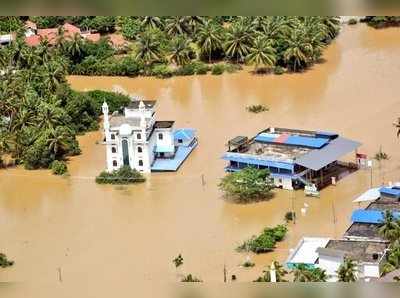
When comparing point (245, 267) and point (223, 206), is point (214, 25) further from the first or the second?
point (245, 267)

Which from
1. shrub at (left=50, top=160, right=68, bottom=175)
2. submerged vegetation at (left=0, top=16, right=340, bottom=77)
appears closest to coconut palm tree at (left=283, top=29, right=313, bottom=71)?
submerged vegetation at (left=0, top=16, right=340, bottom=77)

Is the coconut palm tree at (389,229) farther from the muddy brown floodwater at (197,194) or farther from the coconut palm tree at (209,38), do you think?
the coconut palm tree at (209,38)

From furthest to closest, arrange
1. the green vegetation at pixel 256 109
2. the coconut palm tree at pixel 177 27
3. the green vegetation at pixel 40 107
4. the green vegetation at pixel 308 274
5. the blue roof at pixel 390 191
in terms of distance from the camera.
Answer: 1. the coconut palm tree at pixel 177 27
2. the green vegetation at pixel 256 109
3. the green vegetation at pixel 40 107
4. the blue roof at pixel 390 191
5. the green vegetation at pixel 308 274

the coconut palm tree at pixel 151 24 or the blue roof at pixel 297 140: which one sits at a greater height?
the coconut palm tree at pixel 151 24

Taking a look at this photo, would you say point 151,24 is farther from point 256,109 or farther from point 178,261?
point 178,261

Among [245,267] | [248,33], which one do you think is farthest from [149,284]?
[248,33]

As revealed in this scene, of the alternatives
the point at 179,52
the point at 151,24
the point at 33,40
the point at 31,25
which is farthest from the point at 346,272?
the point at 31,25

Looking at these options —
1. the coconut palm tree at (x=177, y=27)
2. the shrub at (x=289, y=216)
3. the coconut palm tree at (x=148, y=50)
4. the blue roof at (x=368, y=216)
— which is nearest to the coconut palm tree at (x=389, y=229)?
the blue roof at (x=368, y=216)
